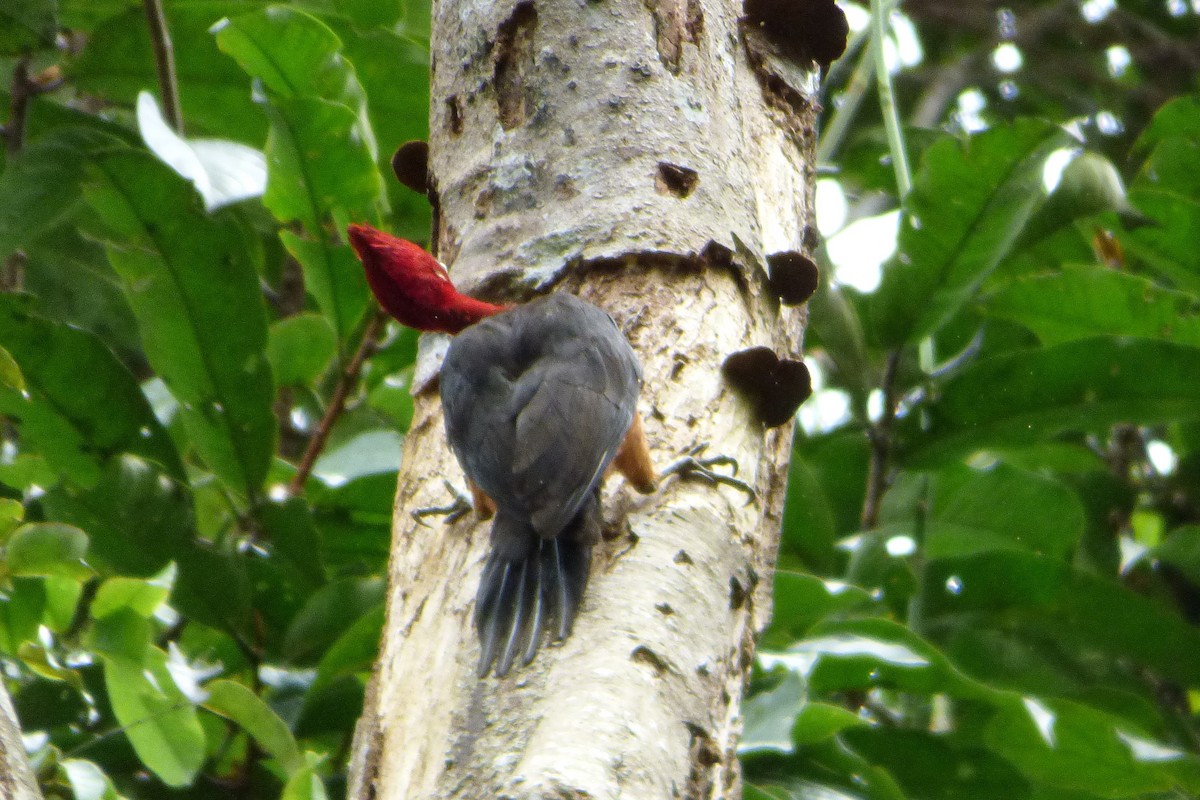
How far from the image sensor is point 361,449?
3.09 meters

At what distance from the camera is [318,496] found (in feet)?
10.3

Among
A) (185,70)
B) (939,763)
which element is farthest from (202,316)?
(939,763)

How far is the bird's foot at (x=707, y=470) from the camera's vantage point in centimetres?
225

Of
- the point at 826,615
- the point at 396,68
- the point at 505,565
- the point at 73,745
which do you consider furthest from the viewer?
the point at 396,68

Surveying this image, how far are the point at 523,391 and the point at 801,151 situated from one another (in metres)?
0.84

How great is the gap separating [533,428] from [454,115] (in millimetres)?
749

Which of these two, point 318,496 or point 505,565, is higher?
point 318,496

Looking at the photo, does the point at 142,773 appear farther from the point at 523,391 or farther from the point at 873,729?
the point at 873,729

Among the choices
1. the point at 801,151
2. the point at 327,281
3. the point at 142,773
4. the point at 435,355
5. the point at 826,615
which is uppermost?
the point at 801,151

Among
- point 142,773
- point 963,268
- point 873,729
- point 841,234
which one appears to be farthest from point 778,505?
point 841,234

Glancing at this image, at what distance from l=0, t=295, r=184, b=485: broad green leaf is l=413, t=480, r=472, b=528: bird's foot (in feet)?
2.89

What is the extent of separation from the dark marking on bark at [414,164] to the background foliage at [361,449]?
0.22ft

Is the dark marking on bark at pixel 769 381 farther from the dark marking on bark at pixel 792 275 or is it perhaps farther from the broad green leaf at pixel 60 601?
the broad green leaf at pixel 60 601

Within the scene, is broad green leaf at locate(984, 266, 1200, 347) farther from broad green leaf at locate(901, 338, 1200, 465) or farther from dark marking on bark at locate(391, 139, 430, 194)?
dark marking on bark at locate(391, 139, 430, 194)
